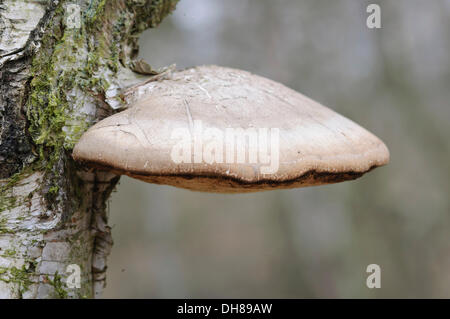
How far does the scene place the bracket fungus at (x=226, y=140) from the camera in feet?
4.68

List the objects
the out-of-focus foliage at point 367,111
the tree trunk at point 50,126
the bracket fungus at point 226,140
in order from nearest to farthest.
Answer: the bracket fungus at point 226,140, the tree trunk at point 50,126, the out-of-focus foliage at point 367,111

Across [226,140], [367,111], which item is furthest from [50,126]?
[367,111]

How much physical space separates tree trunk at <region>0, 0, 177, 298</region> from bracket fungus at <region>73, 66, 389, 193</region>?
24 centimetres

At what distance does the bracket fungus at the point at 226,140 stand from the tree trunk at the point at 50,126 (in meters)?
0.24

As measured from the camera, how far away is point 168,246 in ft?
32.7

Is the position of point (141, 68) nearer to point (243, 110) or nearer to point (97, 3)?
point (97, 3)

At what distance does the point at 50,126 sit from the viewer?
5.69ft

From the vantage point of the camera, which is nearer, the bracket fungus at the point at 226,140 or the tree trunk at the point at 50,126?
the bracket fungus at the point at 226,140

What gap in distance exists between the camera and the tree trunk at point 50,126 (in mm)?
1679

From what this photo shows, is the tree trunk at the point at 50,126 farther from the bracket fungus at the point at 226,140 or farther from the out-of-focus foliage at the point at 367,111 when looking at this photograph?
the out-of-focus foliage at the point at 367,111

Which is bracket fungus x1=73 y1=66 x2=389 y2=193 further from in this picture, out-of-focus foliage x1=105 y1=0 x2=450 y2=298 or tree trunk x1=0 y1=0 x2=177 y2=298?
out-of-focus foliage x1=105 y1=0 x2=450 y2=298

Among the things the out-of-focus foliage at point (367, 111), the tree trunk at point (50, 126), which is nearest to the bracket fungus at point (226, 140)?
the tree trunk at point (50, 126)

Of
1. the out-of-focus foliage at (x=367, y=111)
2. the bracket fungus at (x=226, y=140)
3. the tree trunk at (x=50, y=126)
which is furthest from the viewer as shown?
the out-of-focus foliage at (x=367, y=111)

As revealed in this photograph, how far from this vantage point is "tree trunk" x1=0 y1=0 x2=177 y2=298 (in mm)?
1679
